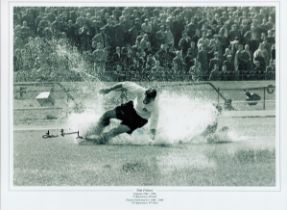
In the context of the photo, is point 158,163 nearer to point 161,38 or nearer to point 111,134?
point 111,134

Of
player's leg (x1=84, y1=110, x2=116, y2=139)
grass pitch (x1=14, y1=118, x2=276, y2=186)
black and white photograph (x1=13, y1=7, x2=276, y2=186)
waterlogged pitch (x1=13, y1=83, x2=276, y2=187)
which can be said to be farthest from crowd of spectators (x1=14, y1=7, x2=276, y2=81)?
grass pitch (x1=14, y1=118, x2=276, y2=186)

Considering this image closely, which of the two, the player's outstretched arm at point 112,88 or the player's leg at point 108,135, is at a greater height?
the player's outstretched arm at point 112,88

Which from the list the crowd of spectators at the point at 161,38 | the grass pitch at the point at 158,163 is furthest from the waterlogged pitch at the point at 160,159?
the crowd of spectators at the point at 161,38

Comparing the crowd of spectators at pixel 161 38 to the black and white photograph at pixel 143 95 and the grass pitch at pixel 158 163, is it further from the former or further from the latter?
the grass pitch at pixel 158 163

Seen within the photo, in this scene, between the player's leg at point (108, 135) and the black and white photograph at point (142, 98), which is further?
the player's leg at point (108, 135)

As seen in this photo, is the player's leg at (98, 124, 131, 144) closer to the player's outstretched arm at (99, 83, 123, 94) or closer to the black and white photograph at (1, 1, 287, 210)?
the black and white photograph at (1, 1, 287, 210)

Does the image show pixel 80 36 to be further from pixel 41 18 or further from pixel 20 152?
pixel 20 152

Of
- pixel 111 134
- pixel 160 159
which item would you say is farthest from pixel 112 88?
pixel 160 159
